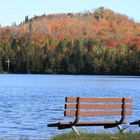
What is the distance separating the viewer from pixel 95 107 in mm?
16938

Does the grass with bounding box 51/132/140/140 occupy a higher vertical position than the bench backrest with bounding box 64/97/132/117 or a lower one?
lower

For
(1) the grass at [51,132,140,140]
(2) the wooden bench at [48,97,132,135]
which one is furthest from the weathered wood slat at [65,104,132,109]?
(1) the grass at [51,132,140,140]

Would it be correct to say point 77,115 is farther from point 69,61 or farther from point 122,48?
point 122,48

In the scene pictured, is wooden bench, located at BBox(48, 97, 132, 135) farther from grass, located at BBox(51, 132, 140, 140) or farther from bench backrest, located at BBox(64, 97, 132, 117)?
grass, located at BBox(51, 132, 140, 140)

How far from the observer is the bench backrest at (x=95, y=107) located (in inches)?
653

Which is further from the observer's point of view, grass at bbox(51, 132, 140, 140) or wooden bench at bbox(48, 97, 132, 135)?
wooden bench at bbox(48, 97, 132, 135)

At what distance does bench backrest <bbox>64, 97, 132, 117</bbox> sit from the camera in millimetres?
16578

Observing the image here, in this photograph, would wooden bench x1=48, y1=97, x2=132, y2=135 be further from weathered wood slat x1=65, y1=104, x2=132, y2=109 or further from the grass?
the grass

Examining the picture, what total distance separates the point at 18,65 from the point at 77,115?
573ft

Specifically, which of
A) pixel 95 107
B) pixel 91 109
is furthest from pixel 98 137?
pixel 91 109

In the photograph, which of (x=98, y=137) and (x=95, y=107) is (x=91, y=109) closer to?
(x=95, y=107)

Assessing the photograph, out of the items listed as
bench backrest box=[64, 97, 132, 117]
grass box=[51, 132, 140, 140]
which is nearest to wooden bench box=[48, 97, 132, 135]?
bench backrest box=[64, 97, 132, 117]

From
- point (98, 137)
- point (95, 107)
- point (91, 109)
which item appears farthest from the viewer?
point (91, 109)

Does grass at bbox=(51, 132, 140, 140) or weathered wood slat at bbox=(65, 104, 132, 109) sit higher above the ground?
weathered wood slat at bbox=(65, 104, 132, 109)
